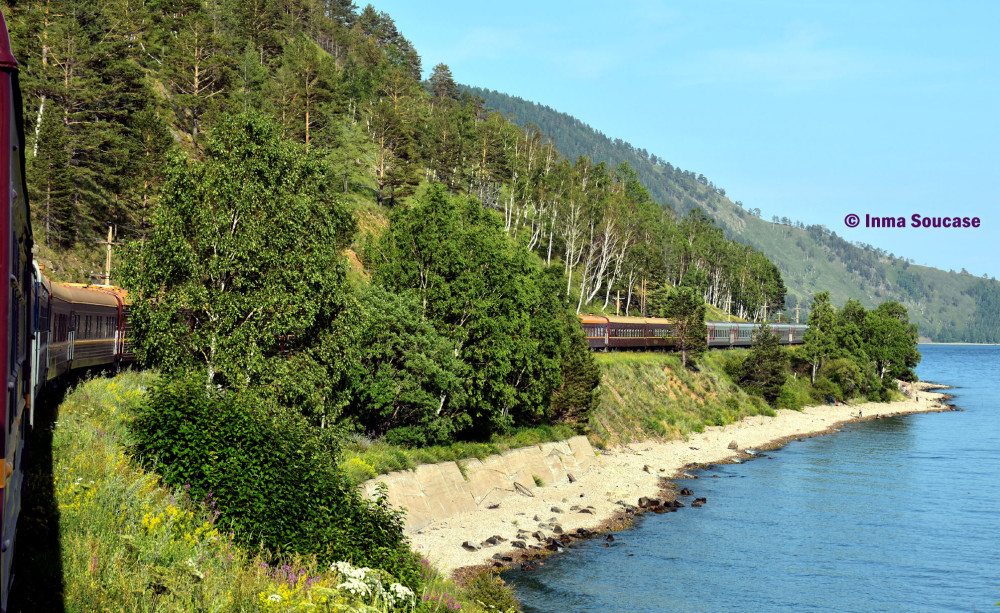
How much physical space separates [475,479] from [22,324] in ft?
123

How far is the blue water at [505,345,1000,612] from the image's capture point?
1485 inches

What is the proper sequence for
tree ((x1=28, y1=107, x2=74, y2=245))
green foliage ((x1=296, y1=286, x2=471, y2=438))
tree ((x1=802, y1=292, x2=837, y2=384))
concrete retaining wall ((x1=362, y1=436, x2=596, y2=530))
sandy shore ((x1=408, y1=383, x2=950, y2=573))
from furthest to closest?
tree ((x1=802, y1=292, x2=837, y2=384)) < tree ((x1=28, y1=107, x2=74, y2=245)) < green foliage ((x1=296, y1=286, x2=471, y2=438)) < concrete retaining wall ((x1=362, y1=436, x2=596, y2=530)) < sandy shore ((x1=408, y1=383, x2=950, y2=573))

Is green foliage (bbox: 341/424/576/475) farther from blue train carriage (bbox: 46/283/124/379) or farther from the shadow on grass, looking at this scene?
the shadow on grass

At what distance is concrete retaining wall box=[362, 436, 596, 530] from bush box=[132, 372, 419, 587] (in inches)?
463

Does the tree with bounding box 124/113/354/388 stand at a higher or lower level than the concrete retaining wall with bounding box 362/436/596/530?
higher

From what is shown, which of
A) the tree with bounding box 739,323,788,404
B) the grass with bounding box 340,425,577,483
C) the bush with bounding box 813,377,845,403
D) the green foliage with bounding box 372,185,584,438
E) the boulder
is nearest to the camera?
the grass with bounding box 340,425,577,483

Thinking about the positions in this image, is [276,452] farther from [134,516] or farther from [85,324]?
[85,324]

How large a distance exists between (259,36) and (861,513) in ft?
328

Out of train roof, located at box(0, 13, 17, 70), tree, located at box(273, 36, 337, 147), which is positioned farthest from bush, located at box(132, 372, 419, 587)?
tree, located at box(273, 36, 337, 147)

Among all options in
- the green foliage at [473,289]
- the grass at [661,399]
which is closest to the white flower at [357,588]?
the green foliage at [473,289]

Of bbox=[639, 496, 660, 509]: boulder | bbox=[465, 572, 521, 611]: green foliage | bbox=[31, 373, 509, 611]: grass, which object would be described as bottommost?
bbox=[639, 496, 660, 509]: boulder

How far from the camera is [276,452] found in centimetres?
2216

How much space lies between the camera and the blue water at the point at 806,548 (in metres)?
37.7

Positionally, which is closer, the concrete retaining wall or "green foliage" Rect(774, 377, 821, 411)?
the concrete retaining wall
